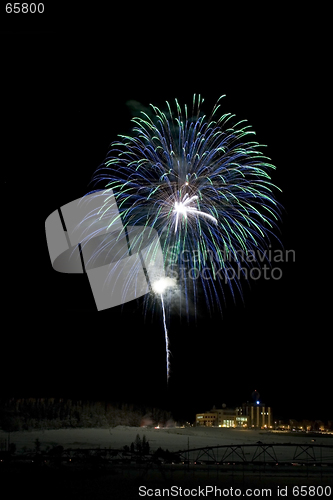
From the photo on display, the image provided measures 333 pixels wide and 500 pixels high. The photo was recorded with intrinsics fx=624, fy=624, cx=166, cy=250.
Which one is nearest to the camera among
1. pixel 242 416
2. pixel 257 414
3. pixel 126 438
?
pixel 126 438

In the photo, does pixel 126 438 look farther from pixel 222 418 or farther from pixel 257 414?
pixel 222 418

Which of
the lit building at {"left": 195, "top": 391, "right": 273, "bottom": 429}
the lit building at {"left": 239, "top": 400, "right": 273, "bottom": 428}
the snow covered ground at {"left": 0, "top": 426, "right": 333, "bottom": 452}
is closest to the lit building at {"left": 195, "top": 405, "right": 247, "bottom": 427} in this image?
the lit building at {"left": 195, "top": 391, "right": 273, "bottom": 429}

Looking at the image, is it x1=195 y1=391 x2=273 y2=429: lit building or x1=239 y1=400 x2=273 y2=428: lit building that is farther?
x1=195 y1=391 x2=273 y2=429: lit building

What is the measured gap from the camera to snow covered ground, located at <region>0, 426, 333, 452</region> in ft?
201

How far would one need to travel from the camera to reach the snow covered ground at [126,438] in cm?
6134

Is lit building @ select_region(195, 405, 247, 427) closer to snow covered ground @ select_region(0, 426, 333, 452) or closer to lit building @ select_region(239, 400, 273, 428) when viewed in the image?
lit building @ select_region(239, 400, 273, 428)

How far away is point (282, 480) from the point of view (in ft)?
112

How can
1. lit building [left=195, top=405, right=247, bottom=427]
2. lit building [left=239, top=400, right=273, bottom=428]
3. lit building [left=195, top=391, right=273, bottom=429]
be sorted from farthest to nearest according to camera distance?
lit building [left=195, top=405, right=247, bottom=427]
lit building [left=195, top=391, right=273, bottom=429]
lit building [left=239, top=400, right=273, bottom=428]

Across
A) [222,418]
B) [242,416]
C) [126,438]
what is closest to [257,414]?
[242,416]

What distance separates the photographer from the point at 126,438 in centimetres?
6944

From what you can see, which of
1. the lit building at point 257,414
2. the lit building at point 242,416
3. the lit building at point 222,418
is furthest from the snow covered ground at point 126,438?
the lit building at point 222,418

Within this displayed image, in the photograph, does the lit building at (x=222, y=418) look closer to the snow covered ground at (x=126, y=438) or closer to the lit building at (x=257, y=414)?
the lit building at (x=257, y=414)

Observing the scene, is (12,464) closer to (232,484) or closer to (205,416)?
(232,484)

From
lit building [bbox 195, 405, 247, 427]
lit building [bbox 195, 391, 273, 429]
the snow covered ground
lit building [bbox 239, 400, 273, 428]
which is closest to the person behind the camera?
the snow covered ground
